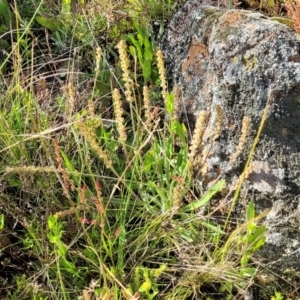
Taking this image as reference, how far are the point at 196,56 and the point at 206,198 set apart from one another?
624 mm

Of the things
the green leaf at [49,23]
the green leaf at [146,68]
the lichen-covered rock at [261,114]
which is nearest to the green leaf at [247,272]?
the lichen-covered rock at [261,114]

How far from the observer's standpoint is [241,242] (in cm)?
206

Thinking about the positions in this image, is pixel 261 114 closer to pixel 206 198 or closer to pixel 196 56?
pixel 206 198

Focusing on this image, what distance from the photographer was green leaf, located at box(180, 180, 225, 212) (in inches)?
82.8

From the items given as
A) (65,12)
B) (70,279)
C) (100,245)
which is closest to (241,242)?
(100,245)

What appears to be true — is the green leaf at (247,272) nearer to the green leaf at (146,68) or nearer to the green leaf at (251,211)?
the green leaf at (251,211)

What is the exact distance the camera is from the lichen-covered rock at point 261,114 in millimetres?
2062

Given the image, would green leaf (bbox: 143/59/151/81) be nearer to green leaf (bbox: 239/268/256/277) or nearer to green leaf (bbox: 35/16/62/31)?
green leaf (bbox: 35/16/62/31)

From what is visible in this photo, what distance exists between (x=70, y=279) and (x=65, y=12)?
1381 millimetres

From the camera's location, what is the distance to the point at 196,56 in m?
2.43

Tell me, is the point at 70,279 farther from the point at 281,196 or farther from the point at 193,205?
the point at 281,196

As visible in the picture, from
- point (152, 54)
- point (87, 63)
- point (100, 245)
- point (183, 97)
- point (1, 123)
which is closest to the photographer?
point (100, 245)

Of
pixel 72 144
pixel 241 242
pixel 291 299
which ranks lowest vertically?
pixel 291 299

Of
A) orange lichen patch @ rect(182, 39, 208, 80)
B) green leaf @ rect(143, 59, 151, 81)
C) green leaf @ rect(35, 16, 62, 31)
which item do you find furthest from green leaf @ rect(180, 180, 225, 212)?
green leaf @ rect(35, 16, 62, 31)
